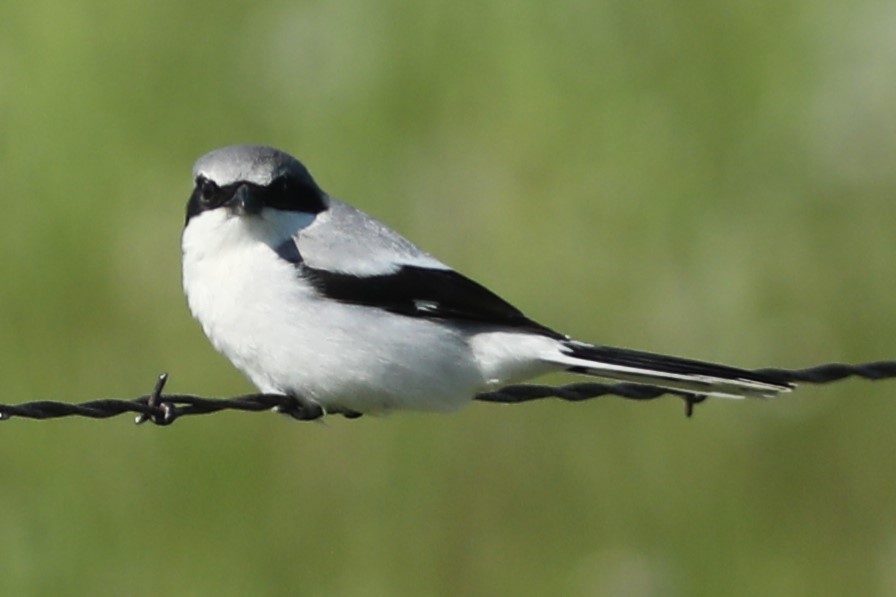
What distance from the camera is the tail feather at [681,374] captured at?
3.24m

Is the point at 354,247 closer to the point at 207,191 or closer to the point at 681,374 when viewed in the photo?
the point at 207,191

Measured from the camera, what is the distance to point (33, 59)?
20.1ft

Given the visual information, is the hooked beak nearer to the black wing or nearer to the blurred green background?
the black wing

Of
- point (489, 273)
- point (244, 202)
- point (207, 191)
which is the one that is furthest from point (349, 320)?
point (489, 273)

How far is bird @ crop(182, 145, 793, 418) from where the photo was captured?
3.57 metres

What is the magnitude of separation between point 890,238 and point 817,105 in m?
0.77

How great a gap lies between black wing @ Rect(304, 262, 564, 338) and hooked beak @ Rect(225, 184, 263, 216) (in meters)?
0.24

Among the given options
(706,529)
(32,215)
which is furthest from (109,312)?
(706,529)

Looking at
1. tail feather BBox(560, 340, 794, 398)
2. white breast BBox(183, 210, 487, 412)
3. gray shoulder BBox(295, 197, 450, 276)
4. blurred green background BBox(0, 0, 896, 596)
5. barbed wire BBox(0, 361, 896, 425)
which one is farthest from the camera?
blurred green background BBox(0, 0, 896, 596)

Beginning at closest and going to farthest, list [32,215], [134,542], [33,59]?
[134,542] → [32,215] → [33,59]

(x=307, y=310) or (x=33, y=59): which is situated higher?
(x=33, y=59)

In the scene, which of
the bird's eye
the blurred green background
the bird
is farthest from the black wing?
the blurred green background

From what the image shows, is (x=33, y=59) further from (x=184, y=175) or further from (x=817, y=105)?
(x=817, y=105)

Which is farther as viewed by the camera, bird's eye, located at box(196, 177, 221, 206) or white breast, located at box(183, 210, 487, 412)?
bird's eye, located at box(196, 177, 221, 206)
